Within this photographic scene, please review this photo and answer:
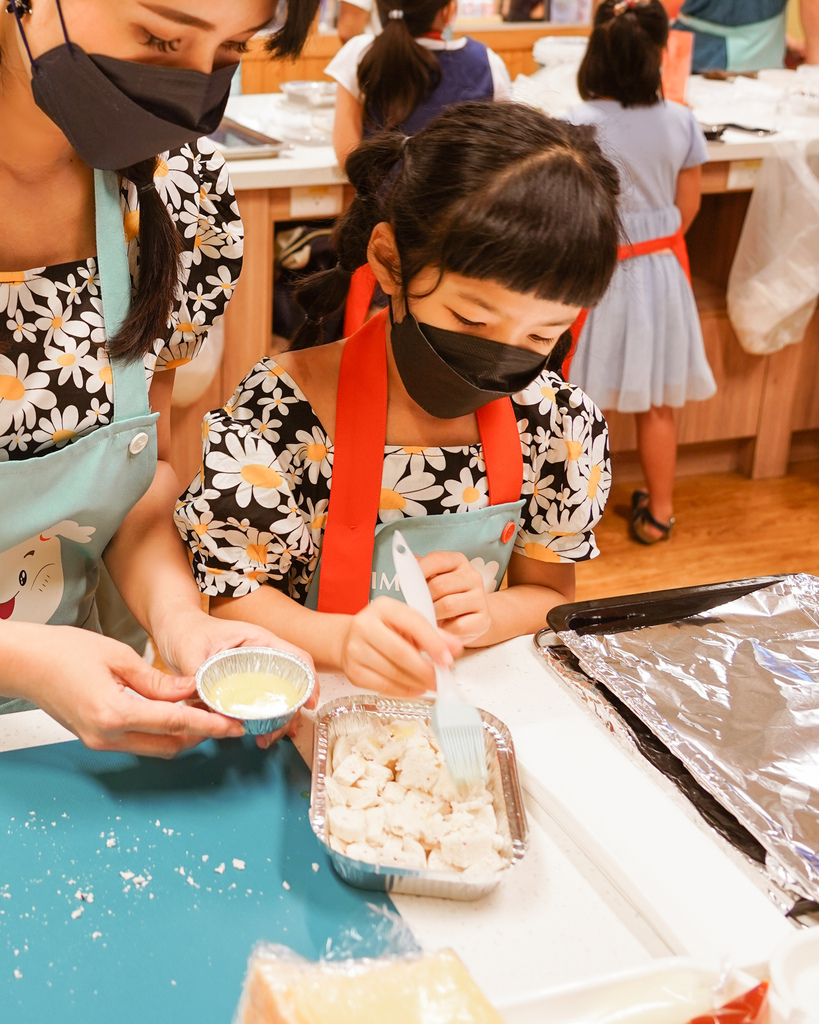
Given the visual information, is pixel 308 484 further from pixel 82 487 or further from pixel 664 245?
pixel 664 245

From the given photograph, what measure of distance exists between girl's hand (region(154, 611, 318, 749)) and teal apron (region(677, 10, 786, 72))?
3912 millimetres

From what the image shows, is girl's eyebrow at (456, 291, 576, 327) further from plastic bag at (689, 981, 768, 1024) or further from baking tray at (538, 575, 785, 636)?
plastic bag at (689, 981, 768, 1024)

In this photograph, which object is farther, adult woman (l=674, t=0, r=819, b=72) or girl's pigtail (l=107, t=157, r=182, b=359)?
adult woman (l=674, t=0, r=819, b=72)

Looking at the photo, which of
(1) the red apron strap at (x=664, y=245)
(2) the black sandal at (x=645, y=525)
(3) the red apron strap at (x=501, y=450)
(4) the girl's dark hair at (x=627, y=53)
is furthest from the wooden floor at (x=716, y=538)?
(3) the red apron strap at (x=501, y=450)

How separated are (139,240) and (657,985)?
89 centimetres

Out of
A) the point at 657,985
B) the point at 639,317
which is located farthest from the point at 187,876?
the point at 639,317

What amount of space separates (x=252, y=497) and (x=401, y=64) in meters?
1.84

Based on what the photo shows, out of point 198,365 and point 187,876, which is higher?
point 187,876

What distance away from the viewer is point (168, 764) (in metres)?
1.00

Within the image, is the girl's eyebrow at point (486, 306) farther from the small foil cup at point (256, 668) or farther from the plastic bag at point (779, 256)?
the plastic bag at point (779, 256)

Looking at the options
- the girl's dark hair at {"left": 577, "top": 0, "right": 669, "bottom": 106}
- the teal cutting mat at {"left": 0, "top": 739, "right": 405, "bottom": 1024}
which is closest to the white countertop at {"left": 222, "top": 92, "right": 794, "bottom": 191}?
the girl's dark hair at {"left": 577, "top": 0, "right": 669, "bottom": 106}

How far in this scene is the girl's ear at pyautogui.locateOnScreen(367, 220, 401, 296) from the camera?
1.22 metres

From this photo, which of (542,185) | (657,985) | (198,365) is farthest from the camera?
(198,365)

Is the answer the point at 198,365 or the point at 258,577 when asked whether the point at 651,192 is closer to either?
the point at 198,365
